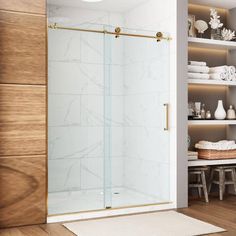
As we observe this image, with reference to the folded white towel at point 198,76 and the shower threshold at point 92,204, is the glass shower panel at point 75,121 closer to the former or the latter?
the shower threshold at point 92,204

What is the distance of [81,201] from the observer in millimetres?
4066

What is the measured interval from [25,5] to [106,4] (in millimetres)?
1414

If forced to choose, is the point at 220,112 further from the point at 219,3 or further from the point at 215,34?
the point at 219,3

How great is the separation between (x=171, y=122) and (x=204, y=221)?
3.56ft

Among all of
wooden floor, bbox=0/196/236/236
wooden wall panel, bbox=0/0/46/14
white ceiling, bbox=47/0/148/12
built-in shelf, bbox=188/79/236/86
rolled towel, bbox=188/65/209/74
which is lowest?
wooden floor, bbox=0/196/236/236

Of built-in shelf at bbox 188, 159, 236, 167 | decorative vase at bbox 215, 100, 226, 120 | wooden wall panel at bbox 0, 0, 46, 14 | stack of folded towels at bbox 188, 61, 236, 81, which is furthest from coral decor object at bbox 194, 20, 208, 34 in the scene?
wooden wall panel at bbox 0, 0, 46, 14

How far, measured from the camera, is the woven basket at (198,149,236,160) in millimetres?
4781

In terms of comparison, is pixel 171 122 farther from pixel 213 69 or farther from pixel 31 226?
pixel 31 226

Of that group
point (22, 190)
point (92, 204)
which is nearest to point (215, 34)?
point (92, 204)

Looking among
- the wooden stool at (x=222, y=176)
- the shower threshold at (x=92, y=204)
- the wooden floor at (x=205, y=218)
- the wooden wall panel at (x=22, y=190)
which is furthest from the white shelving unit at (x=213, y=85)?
the wooden wall panel at (x=22, y=190)

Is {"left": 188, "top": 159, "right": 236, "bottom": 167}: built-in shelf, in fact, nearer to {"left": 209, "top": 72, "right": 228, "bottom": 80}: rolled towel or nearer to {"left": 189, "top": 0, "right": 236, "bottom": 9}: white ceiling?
{"left": 209, "top": 72, "right": 228, "bottom": 80}: rolled towel

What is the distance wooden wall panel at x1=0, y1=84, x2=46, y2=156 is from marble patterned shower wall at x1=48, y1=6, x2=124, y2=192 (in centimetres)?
13

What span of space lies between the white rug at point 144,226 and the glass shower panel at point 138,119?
0.34 metres

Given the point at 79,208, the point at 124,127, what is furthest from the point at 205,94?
the point at 79,208
